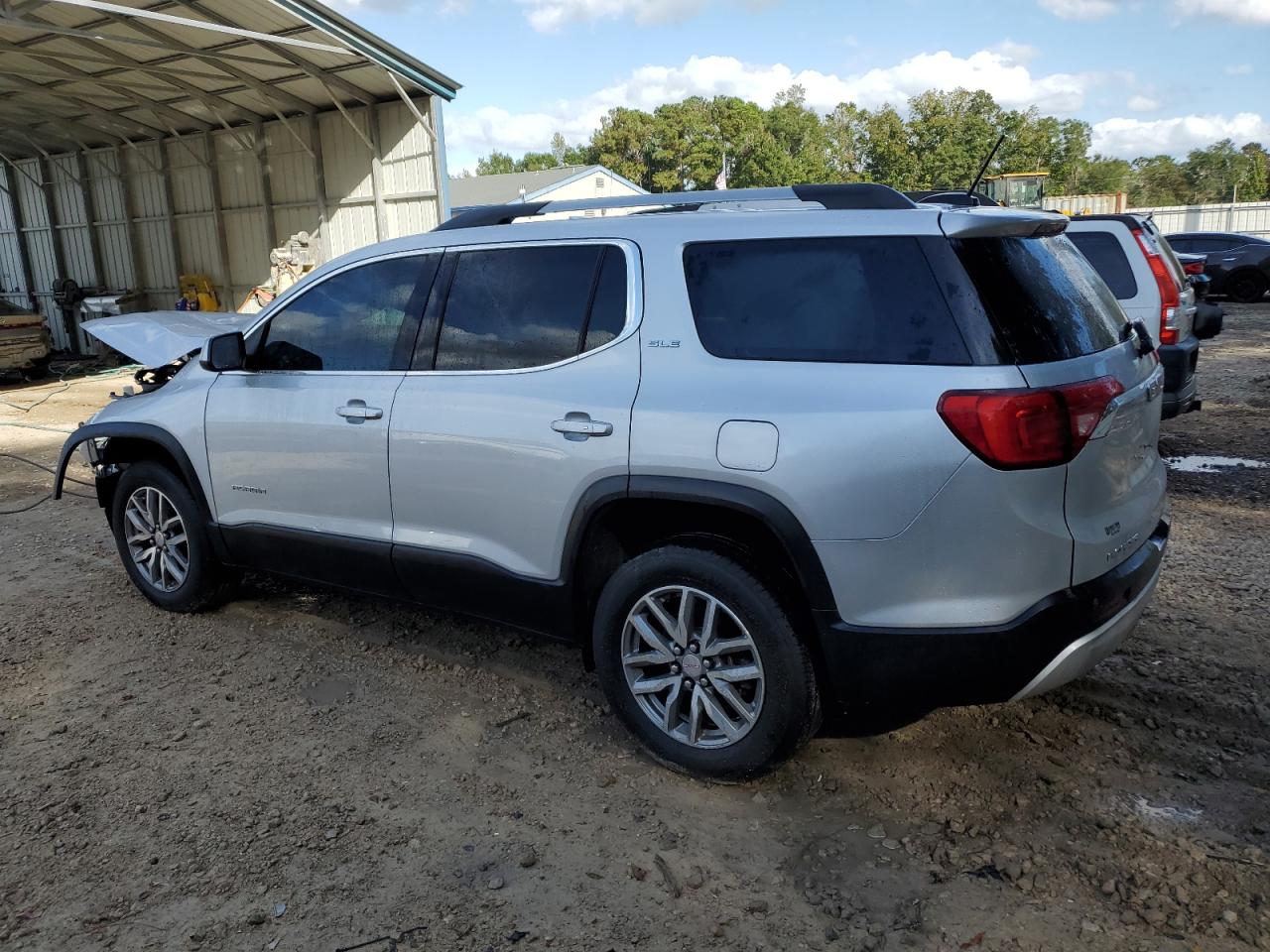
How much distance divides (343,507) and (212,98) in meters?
17.1

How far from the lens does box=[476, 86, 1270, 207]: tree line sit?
54875 mm

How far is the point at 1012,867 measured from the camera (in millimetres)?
2740

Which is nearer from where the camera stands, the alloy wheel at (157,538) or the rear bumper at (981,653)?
the rear bumper at (981,653)

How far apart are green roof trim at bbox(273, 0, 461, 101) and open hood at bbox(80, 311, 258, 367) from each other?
364 inches

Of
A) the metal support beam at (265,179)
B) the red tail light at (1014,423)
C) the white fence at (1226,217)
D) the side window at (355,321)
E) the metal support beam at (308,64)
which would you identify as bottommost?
the red tail light at (1014,423)

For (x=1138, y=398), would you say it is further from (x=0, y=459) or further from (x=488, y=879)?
(x=0, y=459)

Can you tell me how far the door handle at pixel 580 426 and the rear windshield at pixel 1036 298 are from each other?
1.23 metres

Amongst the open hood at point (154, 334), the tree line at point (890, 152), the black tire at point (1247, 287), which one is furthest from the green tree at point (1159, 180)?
the open hood at point (154, 334)

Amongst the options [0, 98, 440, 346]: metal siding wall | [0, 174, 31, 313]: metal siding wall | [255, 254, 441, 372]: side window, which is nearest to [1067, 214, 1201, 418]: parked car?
[255, 254, 441, 372]: side window

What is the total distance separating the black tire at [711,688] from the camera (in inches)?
116

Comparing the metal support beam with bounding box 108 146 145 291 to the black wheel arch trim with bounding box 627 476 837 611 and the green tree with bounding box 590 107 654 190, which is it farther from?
the green tree with bounding box 590 107 654 190

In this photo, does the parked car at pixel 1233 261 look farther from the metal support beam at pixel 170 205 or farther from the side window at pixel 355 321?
the metal support beam at pixel 170 205

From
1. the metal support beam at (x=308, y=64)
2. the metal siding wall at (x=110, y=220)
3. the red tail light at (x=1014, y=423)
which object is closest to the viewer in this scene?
the red tail light at (x=1014, y=423)

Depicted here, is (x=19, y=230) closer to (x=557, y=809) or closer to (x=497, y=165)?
(x=557, y=809)
